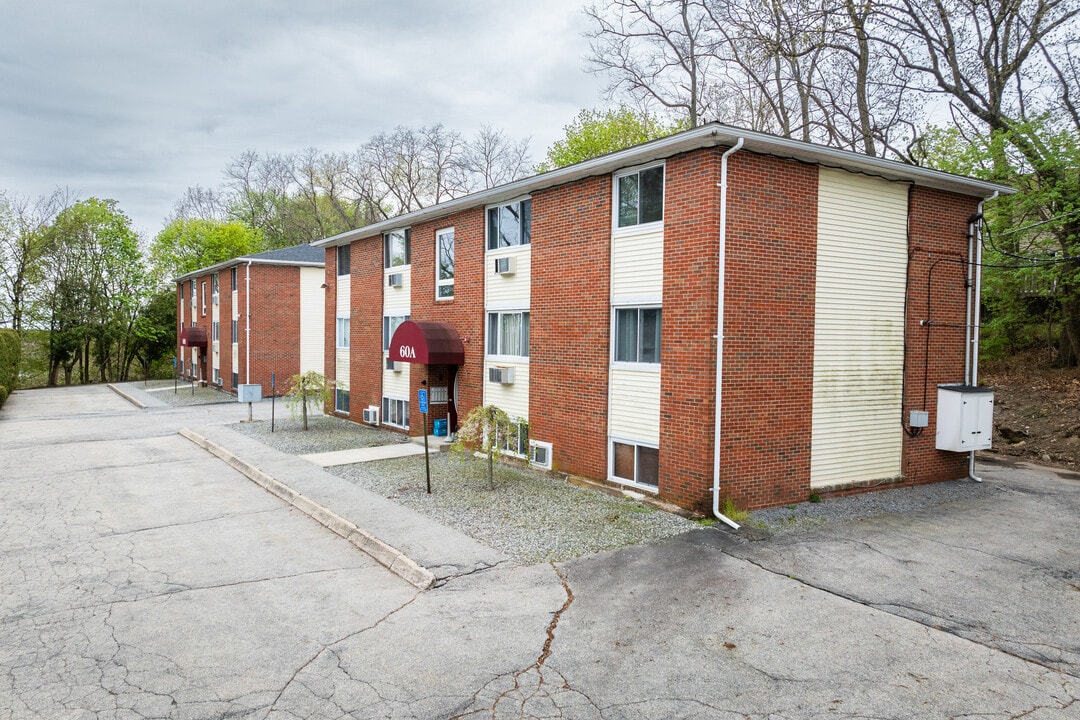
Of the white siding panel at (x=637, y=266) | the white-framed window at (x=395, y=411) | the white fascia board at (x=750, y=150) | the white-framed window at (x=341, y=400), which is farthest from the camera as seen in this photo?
the white-framed window at (x=341, y=400)

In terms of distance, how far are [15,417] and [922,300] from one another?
29.7 meters

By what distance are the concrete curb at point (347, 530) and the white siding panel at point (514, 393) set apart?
440 centimetres

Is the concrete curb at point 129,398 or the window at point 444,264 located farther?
the concrete curb at point 129,398

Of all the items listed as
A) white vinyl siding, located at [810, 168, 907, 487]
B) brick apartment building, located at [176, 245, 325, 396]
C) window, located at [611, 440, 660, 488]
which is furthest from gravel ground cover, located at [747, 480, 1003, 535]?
brick apartment building, located at [176, 245, 325, 396]

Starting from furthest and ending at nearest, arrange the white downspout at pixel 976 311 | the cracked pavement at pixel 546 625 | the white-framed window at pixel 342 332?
the white-framed window at pixel 342 332 → the white downspout at pixel 976 311 → the cracked pavement at pixel 546 625

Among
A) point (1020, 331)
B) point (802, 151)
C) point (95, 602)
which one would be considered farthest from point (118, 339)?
point (1020, 331)

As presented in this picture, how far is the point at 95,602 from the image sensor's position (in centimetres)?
668

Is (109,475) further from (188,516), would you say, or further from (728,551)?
(728,551)

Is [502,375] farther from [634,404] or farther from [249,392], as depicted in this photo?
[249,392]

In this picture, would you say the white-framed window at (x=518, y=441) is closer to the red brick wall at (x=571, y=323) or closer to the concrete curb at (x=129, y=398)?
the red brick wall at (x=571, y=323)

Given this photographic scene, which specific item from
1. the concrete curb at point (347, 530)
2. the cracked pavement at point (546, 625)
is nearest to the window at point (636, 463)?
the cracked pavement at point (546, 625)

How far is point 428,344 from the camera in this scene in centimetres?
1481

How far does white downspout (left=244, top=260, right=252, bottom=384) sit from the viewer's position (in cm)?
2819

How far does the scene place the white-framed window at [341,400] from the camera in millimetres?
21564
